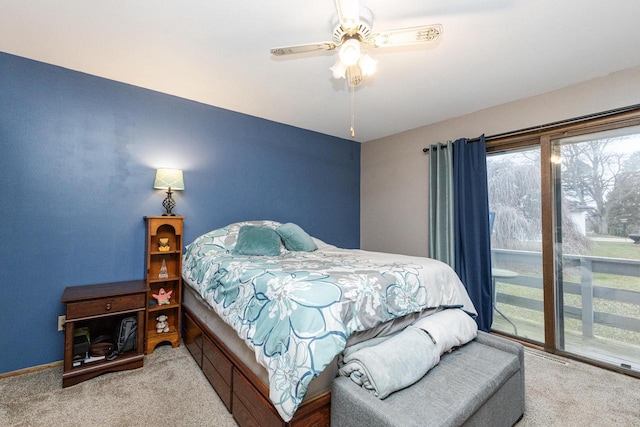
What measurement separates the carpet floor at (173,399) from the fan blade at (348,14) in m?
2.34

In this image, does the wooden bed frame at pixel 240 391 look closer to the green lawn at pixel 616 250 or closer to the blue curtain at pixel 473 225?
the blue curtain at pixel 473 225

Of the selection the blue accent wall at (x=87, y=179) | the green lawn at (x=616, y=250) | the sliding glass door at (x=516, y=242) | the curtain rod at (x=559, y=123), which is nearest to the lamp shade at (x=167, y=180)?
the blue accent wall at (x=87, y=179)

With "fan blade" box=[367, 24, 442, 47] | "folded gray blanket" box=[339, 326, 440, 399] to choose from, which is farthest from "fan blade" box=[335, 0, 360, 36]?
"folded gray blanket" box=[339, 326, 440, 399]

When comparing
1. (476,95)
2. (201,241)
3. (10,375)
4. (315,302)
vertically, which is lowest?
(10,375)

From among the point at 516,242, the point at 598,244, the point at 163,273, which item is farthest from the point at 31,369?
the point at 598,244

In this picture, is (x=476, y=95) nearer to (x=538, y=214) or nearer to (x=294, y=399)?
(x=538, y=214)

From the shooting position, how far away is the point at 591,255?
255cm

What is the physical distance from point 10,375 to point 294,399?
255 centimetres

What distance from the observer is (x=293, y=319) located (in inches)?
49.8

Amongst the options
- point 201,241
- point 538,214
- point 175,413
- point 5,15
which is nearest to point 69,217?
point 201,241

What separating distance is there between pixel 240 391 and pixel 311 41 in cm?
235

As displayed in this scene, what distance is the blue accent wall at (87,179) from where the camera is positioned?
223 centimetres

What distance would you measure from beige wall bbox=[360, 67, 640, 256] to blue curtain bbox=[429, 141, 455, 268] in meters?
0.15

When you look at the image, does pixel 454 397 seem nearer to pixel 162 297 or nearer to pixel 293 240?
pixel 293 240
